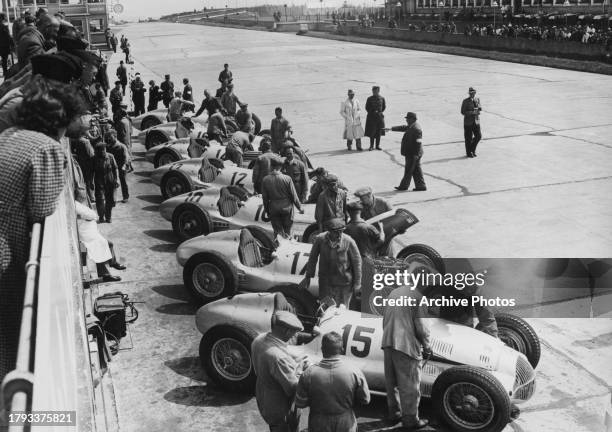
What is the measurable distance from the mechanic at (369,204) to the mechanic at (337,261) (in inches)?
66.7

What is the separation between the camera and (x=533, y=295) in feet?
30.7

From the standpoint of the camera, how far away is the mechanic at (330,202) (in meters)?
9.45

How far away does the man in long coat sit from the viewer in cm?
1856

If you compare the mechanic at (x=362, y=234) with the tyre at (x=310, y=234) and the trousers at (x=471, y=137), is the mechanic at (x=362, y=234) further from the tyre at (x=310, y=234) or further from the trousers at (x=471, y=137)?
the trousers at (x=471, y=137)

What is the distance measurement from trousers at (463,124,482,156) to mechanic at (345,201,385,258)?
997 centimetres

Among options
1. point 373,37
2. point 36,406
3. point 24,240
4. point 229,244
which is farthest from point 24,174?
point 373,37

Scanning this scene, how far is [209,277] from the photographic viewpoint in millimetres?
9211

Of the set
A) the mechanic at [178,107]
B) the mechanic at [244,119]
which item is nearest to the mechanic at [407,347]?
the mechanic at [244,119]

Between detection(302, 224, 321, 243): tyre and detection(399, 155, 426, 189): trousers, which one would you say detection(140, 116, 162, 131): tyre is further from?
detection(302, 224, 321, 243): tyre

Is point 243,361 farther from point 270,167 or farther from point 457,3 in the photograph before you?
point 457,3

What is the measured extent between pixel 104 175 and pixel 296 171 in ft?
11.8

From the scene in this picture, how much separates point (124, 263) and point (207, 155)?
424 centimetres

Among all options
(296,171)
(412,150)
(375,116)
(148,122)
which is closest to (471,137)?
(375,116)

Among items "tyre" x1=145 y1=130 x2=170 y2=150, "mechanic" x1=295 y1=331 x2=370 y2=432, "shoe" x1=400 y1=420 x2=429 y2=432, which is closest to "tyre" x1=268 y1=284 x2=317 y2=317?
"shoe" x1=400 y1=420 x2=429 y2=432
